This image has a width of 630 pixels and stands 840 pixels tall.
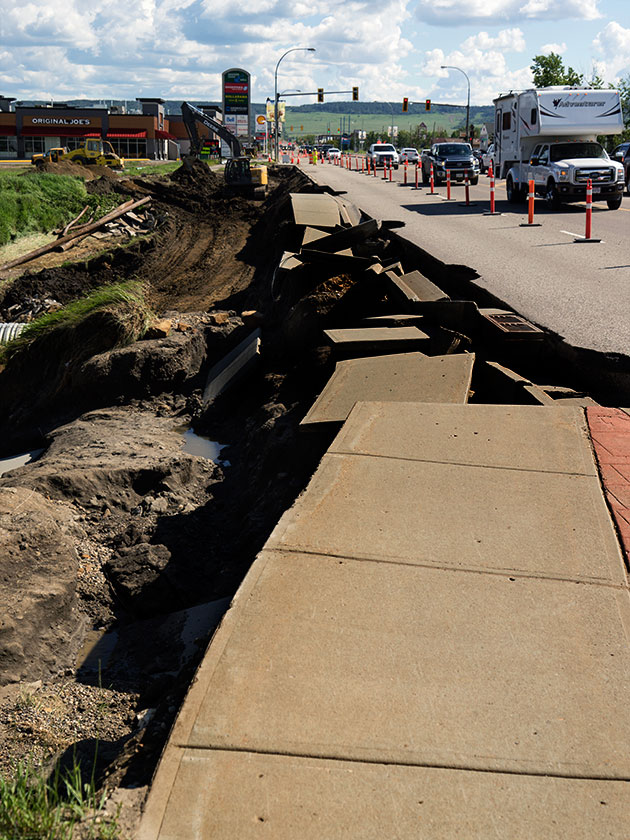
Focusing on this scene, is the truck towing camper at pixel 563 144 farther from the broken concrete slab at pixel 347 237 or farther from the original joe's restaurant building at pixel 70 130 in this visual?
the original joe's restaurant building at pixel 70 130

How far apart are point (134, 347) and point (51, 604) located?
7.46 metres

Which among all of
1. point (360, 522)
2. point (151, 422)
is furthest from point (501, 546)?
point (151, 422)

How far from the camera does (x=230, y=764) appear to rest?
2678 mm

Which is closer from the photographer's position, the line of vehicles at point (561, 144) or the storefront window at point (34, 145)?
the line of vehicles at point (561, 144)

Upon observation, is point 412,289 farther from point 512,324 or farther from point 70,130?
point 70,130

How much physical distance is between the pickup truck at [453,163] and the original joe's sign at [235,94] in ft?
155

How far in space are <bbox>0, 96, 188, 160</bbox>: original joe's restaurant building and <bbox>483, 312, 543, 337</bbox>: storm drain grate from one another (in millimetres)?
86836

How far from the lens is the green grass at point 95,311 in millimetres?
13781

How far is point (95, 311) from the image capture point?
14.6 m

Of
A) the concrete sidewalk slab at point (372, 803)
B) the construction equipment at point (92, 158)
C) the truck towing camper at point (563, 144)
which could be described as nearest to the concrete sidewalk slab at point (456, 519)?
the concrete sidewalk slab at point (372, 803)

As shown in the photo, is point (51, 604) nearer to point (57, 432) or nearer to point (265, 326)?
point (57, 432)

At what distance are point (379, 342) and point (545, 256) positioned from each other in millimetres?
8462

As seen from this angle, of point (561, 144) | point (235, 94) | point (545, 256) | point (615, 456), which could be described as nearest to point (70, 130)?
point (235, 94)

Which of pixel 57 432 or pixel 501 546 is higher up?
pixel 501 546
